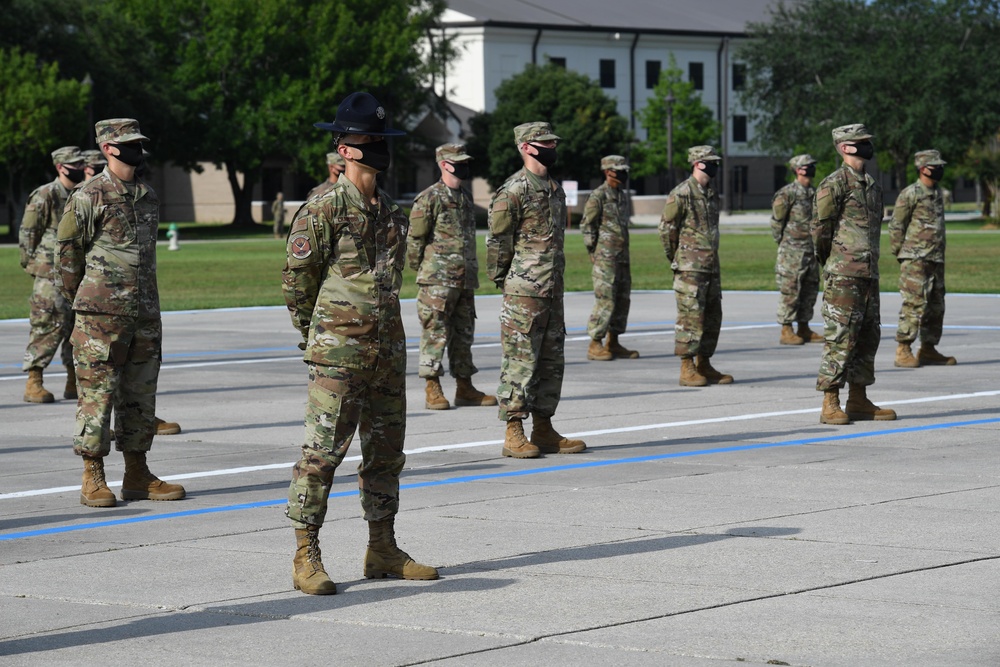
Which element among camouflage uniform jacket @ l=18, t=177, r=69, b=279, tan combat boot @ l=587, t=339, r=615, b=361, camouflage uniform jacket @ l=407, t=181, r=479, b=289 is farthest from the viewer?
tan combat boot @ l=587, t=339, r=615, b=361

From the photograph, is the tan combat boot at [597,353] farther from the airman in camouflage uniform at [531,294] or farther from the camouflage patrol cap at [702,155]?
the airman in camouflage uniform at [531,294]

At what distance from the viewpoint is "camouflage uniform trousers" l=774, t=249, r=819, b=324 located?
62.8 ft

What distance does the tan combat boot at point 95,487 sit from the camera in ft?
30.1

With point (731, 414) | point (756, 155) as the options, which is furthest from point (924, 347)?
point (756, 155)

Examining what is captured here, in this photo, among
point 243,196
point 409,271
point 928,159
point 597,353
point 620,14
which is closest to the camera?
point 928,159

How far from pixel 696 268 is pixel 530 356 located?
4.48 m

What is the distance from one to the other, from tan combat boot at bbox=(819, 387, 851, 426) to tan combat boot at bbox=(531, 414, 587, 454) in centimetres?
224

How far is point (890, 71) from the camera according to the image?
6494 centimetres

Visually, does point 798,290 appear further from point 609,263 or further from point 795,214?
point 609,263

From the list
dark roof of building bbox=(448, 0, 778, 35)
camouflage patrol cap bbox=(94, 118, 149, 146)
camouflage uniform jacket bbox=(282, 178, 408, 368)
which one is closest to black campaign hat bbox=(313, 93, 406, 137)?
camouflage uniform jacket bbox=(282, 178, 408, 368)

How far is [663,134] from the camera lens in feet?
290

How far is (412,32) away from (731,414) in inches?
2473

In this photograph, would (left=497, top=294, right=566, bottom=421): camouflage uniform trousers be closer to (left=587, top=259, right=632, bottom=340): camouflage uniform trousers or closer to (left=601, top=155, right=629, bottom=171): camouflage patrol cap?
(left=587, top=259, right=632, bottom=340): camouflage uniform trousers

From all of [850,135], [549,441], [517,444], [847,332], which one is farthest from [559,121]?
[517,444]
